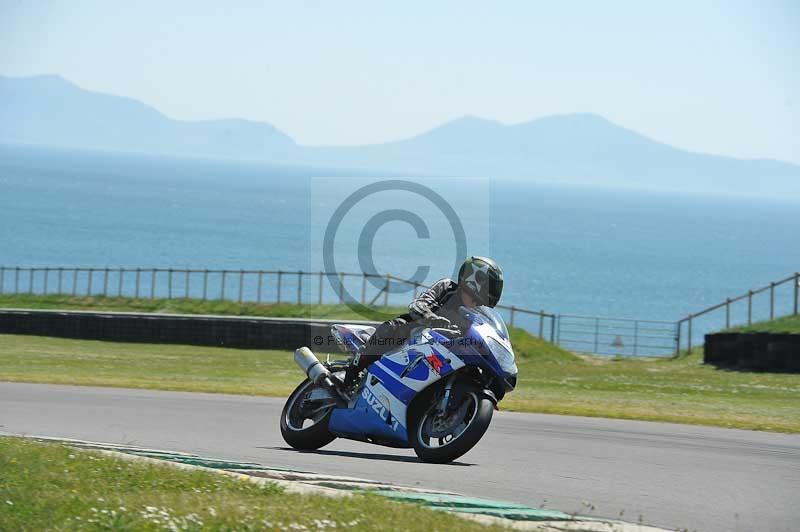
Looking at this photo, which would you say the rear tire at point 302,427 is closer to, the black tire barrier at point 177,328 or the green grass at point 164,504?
the green grass at point 164,504

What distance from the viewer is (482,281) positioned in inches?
397

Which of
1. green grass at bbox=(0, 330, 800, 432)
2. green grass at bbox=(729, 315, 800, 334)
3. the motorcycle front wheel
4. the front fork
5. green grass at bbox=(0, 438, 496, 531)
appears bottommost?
green grass at bbox=(0, 330, 800, 432)

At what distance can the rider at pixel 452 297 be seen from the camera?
10047 mm

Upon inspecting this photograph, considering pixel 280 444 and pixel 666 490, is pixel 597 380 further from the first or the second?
pixel 666 490

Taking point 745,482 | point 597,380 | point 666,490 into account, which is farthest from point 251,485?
point 597,380

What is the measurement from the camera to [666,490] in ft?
29.5

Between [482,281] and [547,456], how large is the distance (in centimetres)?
201

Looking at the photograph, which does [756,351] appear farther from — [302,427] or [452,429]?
[452,429]

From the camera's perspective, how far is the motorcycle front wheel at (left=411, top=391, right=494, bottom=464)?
374 inches

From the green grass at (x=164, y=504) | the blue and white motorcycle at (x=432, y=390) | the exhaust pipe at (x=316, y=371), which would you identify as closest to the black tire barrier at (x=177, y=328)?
the exhaust pipe at (x=316, y=371)

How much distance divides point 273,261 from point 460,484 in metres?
118

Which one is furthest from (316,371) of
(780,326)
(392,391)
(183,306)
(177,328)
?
(183,306)

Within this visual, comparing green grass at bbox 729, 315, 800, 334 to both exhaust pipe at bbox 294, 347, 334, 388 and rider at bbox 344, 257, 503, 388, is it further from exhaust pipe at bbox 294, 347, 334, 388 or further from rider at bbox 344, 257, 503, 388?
rider at bbox 344, 257, 503, 388

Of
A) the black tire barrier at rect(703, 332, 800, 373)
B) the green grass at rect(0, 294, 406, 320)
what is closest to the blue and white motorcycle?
the black tire barrier at rect(703, 332, 800, 373)
